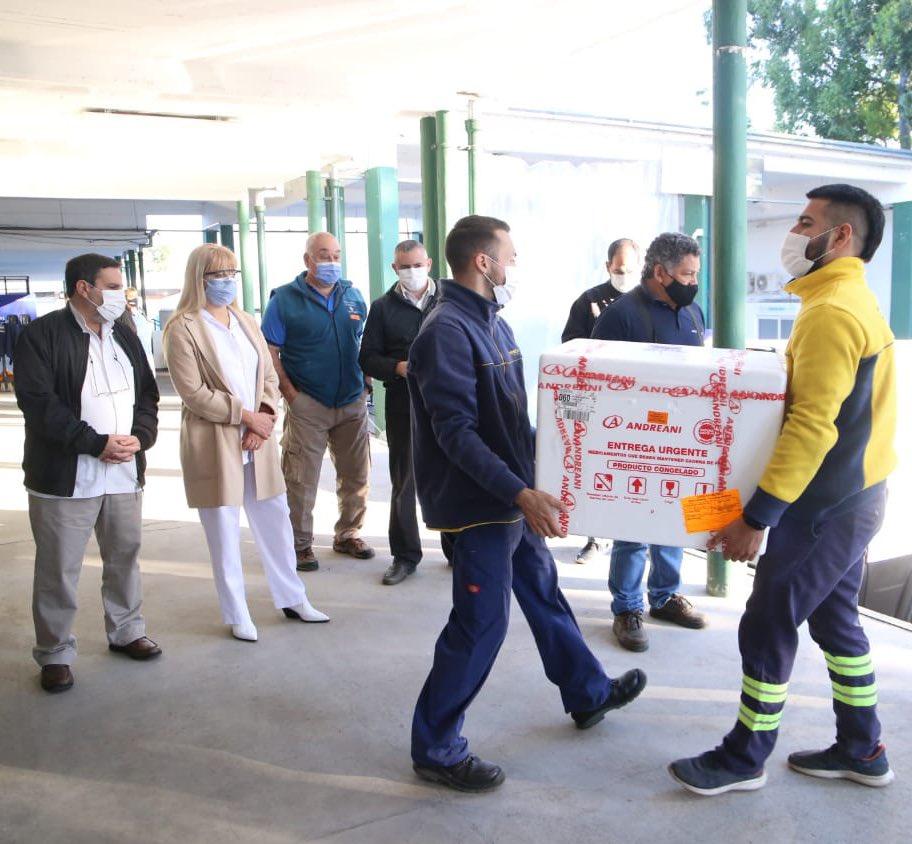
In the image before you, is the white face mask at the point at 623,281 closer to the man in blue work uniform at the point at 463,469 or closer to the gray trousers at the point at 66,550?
the man in blue work uniform at the point at 463,469

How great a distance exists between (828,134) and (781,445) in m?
22.6

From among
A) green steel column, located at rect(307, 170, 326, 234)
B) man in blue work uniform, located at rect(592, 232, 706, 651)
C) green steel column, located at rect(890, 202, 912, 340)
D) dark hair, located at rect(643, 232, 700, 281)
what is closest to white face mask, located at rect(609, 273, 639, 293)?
man in blue work uniform, located at rect(592, 232, 706, 651)

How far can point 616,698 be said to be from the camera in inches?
108

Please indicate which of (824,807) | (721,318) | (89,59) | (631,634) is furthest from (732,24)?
(89,59)

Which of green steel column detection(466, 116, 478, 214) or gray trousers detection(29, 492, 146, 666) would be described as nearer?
gray trousers detection(29, 492, 146, 666)

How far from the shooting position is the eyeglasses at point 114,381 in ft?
10.6

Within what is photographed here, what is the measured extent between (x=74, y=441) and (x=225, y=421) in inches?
22.3

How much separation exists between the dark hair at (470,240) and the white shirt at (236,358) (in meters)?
1.39

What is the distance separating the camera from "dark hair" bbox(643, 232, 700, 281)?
326cm

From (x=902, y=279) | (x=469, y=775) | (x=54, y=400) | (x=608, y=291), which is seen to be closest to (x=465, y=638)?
(x=469, y=775)

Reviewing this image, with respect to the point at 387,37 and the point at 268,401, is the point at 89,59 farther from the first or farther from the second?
the point at 268,401

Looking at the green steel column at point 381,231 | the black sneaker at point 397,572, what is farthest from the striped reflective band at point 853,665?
the green steel column at point 381,231

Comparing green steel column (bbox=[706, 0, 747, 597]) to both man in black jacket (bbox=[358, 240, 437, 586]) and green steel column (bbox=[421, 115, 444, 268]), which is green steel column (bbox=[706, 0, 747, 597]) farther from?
green steel column (bbox=[421, 115, 444, 268])

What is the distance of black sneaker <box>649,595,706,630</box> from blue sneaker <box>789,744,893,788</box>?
1.06 metres
